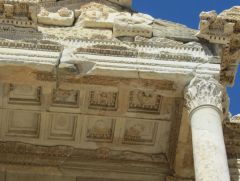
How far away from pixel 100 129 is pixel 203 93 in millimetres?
2645

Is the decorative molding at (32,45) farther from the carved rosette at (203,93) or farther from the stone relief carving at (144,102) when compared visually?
the carved rosette at (203,93)

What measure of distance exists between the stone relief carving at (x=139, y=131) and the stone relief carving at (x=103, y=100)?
494 mm

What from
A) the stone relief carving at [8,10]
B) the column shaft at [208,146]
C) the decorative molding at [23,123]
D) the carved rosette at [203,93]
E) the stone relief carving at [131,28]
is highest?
the stone relief carving at [8,10]

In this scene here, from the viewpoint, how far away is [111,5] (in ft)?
46.3

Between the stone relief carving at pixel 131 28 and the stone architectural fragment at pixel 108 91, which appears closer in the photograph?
the stone architectural fragment at pixel 108 91

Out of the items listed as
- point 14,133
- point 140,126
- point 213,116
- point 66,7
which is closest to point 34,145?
point 14,133

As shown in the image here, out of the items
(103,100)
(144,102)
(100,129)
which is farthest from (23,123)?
(144,102)

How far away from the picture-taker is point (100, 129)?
13.1m

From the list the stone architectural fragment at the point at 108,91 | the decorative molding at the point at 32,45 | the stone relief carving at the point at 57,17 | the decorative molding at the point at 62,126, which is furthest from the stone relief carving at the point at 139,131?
the stone relief carving at the point at 57,17

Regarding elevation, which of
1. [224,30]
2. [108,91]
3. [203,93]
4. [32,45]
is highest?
[224,30]

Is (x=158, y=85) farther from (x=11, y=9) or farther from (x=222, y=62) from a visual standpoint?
(x=11, y=9)

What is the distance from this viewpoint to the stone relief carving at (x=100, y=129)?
42.5ft

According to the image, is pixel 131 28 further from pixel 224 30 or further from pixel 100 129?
pixel 100 129

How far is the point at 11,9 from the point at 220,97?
424cm
